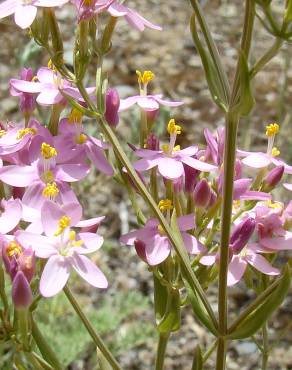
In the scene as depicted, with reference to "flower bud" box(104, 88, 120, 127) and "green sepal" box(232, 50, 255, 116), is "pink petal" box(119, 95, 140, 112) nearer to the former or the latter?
"flower bud" box(104, 88, 120, 127)

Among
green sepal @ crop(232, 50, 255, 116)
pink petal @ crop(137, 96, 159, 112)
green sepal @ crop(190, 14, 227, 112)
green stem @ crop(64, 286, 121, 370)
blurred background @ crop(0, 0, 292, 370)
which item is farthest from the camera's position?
blurred background @ crop(0, 0, 292, 370)

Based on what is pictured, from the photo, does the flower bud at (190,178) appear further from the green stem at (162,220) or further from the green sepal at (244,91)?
the green sepal at (244,91)

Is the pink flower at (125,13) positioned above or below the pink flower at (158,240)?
above

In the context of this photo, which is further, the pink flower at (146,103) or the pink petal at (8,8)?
the pink flower at (146,103)

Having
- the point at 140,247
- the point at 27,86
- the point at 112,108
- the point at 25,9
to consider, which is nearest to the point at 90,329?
the point at 140,247

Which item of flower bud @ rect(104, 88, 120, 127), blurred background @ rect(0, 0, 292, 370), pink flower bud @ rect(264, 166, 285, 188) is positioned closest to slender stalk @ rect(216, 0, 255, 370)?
pink flower bud @ rect(264, 166, 285, 188)

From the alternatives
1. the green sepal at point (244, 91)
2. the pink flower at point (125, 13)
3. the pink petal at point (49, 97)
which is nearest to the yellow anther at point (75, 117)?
the pink petal at point (49, 97)
